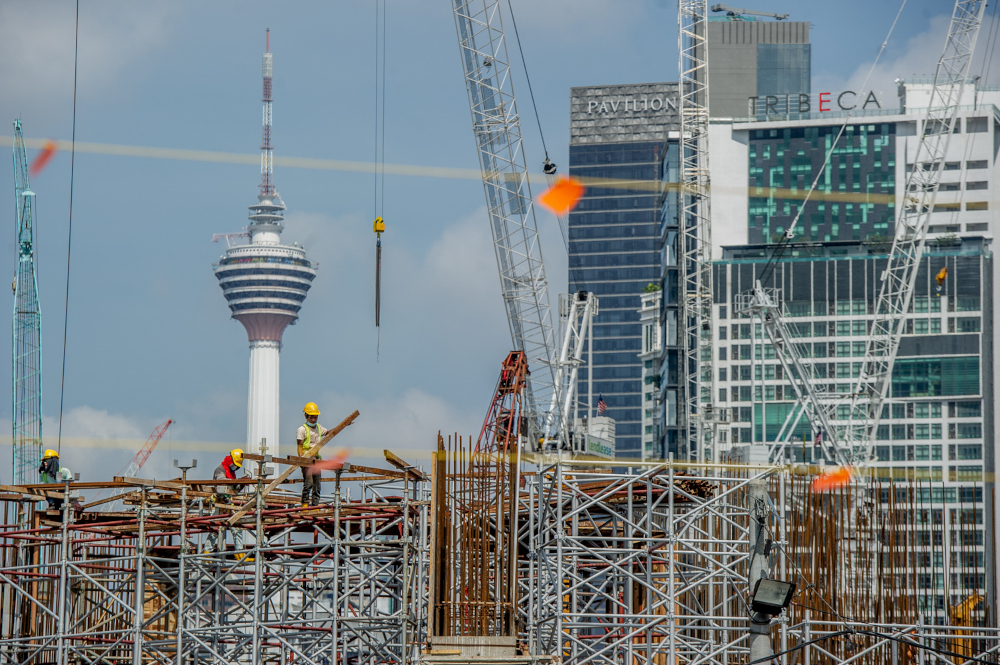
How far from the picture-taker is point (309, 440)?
33.0 m

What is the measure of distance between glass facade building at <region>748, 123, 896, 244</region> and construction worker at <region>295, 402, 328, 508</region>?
486 feet

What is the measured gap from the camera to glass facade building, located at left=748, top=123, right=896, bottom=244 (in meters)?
178

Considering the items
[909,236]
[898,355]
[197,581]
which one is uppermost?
[909,236]

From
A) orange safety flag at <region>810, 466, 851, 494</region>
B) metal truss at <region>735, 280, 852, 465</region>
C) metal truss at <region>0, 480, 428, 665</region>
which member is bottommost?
metal truss at <region>0, 480, 428, 665</region>

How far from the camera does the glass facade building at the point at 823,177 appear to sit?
17825 cm

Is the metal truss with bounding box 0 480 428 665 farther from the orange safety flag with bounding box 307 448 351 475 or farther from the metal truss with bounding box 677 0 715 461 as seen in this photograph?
the metal truss with bounding box 677 0 715 461

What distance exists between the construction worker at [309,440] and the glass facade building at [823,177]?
148m

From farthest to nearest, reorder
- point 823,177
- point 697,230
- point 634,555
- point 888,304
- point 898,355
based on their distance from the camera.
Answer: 1. point 823,177
2. point 898,355
3. point 697,230
4. point 888,304
5. point 634,555

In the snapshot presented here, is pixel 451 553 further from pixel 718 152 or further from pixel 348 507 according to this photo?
pixel 718 152

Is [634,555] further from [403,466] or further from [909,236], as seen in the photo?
[909,236]

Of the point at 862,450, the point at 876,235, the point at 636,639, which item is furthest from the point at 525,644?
the point at 876,235

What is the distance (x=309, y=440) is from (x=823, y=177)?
6188 inches

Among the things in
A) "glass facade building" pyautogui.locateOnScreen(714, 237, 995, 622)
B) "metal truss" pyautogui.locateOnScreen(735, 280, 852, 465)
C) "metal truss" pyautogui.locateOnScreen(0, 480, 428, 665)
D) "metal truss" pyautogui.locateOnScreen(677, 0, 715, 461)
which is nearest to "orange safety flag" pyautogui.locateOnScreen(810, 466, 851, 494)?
"metal truss" pyautogui.locateOnScreen(0, 480, 428, 665)

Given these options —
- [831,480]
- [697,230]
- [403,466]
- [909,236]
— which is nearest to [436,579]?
[403,466]
